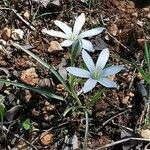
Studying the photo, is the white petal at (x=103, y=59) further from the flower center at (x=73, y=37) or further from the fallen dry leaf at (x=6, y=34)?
the fallen dry leaf at (x=6, y=34)

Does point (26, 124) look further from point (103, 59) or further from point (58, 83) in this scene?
point (103, 59)

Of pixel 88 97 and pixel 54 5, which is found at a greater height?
pixel 54 5

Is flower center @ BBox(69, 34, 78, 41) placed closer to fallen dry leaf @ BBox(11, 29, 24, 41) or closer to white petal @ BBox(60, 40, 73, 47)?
white petal @ BBox(60, 40, 73, 47)

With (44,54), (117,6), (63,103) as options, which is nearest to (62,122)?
(63,103)

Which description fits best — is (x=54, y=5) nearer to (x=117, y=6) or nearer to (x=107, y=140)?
(x=117, y=6)

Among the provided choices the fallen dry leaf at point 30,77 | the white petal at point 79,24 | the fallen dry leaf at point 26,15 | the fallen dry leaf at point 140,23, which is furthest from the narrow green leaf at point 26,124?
the fallen dry leaf at point 140,23

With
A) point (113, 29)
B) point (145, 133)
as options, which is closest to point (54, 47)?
point (113, 29)

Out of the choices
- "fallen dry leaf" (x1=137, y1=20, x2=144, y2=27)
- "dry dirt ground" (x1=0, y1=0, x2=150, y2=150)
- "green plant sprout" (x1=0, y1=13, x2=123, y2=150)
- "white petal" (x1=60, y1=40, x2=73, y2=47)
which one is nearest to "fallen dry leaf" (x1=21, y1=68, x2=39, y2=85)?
→ "dry dirt ground" (x1=0, y1=0, x2=150, y2=150)
